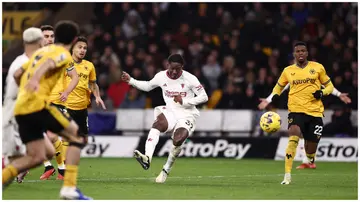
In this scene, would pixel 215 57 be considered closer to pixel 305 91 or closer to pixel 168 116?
pixel 305 91

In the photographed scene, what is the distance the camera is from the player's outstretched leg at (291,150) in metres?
13.5

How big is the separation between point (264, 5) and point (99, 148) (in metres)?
7.27

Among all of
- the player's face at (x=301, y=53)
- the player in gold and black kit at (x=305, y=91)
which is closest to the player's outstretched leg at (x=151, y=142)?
the player in gold and black kit at (x=305, y=91)

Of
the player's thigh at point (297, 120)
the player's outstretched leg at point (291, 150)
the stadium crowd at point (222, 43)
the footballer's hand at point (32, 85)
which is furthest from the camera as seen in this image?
the stadium crowd at point (222, 43)

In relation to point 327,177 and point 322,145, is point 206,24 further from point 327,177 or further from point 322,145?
point 327,177

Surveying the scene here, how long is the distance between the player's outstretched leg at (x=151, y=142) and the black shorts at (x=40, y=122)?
9.78 ft

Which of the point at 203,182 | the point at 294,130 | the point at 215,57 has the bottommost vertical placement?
the point at 203,182

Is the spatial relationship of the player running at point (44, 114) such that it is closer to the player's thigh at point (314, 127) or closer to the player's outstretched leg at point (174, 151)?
the player's outstretched leg at point (174, 151)

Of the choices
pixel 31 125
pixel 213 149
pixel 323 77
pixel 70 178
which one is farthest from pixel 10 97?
pixel 213 149

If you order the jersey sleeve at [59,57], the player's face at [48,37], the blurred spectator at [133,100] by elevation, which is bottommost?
the blurred spectator at [133,100]

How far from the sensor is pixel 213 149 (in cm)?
2139

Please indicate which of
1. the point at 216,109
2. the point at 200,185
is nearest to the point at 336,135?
the point at 216,109

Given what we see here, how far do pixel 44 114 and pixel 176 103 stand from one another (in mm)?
4237

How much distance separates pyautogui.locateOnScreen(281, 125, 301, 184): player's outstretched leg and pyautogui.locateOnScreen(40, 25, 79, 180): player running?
3.32 metres
